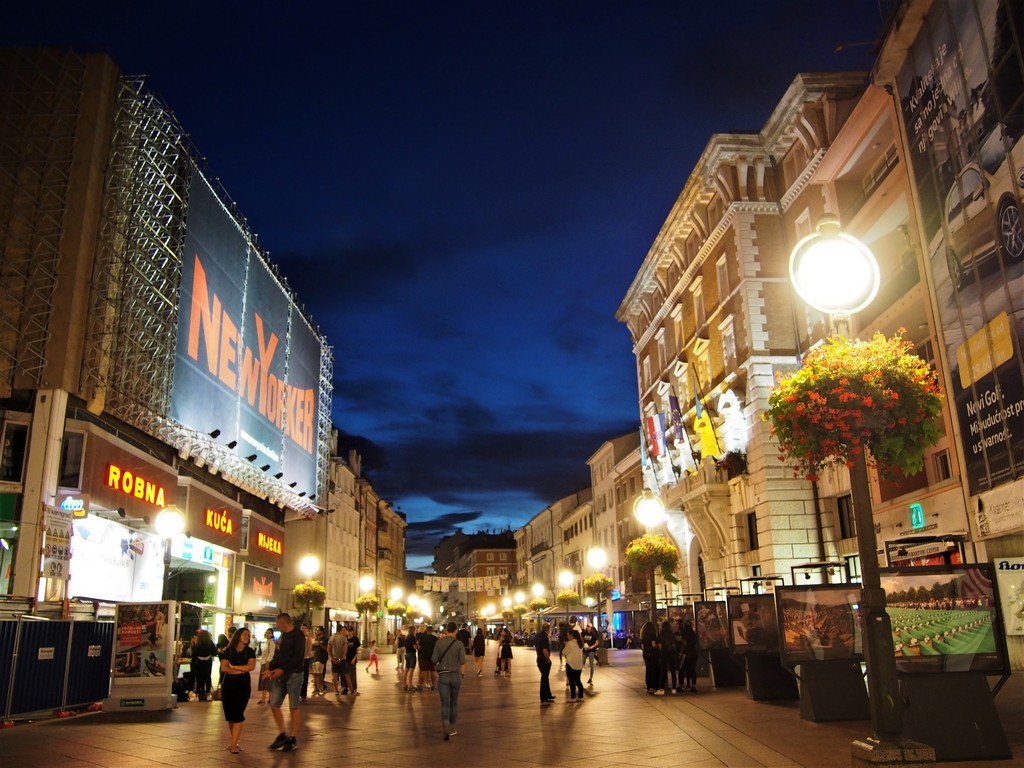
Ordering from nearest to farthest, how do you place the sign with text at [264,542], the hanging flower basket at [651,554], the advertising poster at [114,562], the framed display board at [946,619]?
the framed display board at [946,619], the advertising poster at [114,562], the hanging flower basket at [651,554], the sign with text at [264,542]

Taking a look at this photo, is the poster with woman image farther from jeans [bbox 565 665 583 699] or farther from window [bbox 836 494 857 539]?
window [bbox 836 494 857 539]

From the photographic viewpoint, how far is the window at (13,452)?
2075 centimetres

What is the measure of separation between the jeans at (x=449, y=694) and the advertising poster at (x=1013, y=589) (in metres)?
12.3

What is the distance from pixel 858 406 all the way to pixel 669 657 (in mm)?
12680

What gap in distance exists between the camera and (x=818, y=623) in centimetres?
1375

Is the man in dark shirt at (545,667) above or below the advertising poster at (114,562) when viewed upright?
below

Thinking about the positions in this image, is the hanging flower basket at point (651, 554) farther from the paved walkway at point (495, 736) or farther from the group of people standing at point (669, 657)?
the paved walkway at point (495, 736)

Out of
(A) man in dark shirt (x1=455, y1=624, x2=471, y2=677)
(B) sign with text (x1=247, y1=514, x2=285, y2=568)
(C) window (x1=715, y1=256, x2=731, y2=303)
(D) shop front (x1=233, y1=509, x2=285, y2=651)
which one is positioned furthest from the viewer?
(B) sign with text (x1=247, y1=514, x2=285, y2=568)

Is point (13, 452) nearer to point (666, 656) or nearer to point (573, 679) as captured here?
point (573, 679)

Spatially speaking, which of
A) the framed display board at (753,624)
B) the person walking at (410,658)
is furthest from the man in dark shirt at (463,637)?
the framed display board at (753,624)

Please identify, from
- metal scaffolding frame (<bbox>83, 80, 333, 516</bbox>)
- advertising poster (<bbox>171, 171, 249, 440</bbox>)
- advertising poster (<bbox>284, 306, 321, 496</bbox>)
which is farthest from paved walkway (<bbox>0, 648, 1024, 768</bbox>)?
advertising poster (<bbox>284, 306, 321, 496</bbox>)

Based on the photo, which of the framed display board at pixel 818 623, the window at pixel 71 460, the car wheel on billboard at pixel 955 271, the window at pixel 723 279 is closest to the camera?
the framed display board at pixel 818 623

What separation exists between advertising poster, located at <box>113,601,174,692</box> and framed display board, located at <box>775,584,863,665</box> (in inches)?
487

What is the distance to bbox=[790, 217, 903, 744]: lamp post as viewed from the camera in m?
7.31
